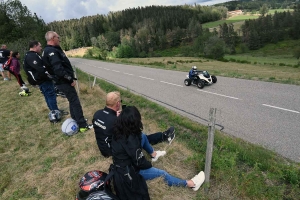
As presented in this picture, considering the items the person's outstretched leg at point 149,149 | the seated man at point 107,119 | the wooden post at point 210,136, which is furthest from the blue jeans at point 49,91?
the wooden post at point 210,136

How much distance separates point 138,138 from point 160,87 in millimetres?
8585

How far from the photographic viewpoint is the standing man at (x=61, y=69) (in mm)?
4559

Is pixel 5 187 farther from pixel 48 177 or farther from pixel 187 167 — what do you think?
pixel 187 167

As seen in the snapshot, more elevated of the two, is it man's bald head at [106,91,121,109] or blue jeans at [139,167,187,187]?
man's bald head at [106,91,121,109]

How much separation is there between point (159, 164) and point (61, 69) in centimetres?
294

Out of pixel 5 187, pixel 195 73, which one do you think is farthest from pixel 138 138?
pixel 195 73

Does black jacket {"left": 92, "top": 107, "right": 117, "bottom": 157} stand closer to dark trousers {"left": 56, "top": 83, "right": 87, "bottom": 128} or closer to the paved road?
dark trousers {"left": 56, "top": 83, "right": 87, "bottom": 128}

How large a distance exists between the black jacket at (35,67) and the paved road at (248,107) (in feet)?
14.6

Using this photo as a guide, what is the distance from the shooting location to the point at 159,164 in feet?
12.6

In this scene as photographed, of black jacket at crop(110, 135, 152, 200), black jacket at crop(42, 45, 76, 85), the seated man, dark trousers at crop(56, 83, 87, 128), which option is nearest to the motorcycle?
dark trousers at crop(56, 83, 87, 128)

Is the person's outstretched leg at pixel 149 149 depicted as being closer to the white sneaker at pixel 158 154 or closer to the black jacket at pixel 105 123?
the white sneaker at pixel 158 154

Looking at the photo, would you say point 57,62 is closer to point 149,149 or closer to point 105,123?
point 105,123

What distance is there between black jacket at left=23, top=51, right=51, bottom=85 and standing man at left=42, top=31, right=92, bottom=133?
0.76 ft

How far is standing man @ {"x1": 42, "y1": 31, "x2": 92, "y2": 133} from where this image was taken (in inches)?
179
